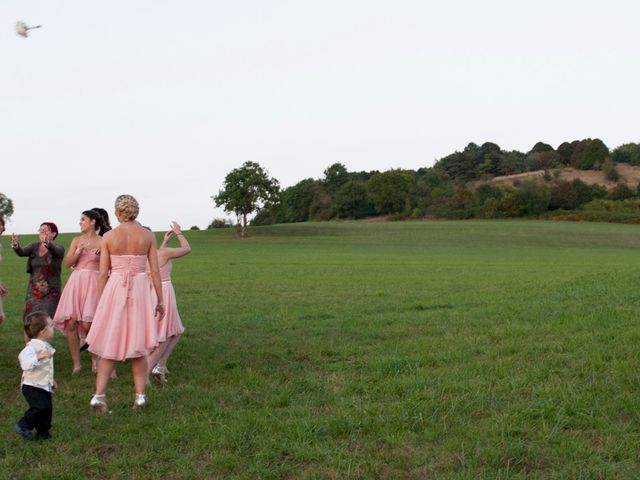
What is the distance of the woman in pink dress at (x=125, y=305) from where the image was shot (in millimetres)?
8336

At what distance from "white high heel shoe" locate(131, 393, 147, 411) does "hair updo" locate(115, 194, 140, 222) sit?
208cm

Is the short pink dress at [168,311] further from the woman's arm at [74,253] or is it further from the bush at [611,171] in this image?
the bush at [611,171]

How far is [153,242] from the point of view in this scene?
8.54 meters

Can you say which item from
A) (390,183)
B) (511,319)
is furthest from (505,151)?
(511,319)

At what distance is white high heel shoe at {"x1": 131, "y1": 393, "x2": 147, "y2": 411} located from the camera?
8.24 m

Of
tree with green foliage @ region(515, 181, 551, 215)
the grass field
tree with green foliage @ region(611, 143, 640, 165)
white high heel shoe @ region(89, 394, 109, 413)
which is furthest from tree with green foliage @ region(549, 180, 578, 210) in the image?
white high heel shoe @ region(89, 394, 109, 413)

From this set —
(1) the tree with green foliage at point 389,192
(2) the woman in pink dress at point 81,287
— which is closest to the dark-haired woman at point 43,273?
(2) the woman in pink dress at point 81,287

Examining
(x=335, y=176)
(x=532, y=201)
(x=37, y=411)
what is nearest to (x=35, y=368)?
(x=37, y=411)

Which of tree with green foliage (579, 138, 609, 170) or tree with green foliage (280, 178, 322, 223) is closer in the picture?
tree with green foliage (280, 178, 322, 223)

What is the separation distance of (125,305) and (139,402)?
114 centimetres

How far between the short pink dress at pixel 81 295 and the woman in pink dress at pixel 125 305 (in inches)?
94.9

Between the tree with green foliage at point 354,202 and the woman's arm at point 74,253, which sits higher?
the tree with green foliage at point 354,202

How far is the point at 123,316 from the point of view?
27.7 ft

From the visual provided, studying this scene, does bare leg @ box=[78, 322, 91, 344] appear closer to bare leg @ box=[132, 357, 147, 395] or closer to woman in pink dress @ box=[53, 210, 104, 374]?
woman in pink dress @ box=[53, 210, 104, 374]
